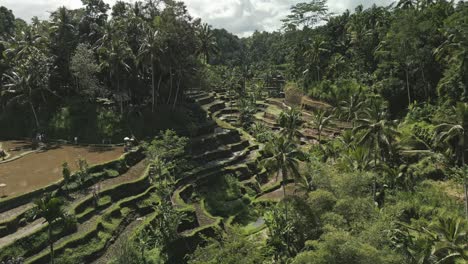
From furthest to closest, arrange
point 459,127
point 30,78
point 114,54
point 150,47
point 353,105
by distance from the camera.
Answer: point 353,105 < point 30,78 < point 114,54 < point 150,47 < point 459,127

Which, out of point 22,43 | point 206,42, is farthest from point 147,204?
point 206,42

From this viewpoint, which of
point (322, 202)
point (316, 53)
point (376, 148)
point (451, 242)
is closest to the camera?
point (451, 242)

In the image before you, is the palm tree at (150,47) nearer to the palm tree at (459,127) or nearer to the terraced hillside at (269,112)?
the terraced hillside at (269,112)

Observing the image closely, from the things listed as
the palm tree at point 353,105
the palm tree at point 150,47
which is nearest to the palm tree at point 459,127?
the palm tree at point 353,105

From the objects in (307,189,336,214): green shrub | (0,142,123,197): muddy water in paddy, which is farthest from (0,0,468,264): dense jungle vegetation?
(0,142,123,197): muddy water in paddy

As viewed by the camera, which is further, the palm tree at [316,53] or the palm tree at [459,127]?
the palm tree at [316,53]

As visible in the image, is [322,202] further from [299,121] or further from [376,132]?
[299,121]

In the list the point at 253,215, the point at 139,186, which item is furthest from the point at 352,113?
the point at 139,186
